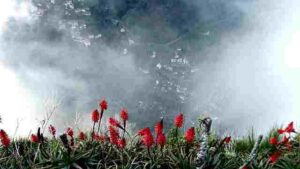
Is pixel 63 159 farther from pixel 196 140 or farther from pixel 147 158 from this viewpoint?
pixel 196 140

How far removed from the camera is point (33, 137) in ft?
29.2

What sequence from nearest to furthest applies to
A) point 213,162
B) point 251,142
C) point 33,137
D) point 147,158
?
1. point 213,162
2. point 147,158
3. point 33,137
4. point 251,142

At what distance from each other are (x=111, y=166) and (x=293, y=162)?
3448 mm

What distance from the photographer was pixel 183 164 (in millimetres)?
7883

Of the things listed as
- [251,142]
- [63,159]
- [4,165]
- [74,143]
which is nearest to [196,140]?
[251,142]

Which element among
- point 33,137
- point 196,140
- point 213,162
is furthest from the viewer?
point 196,140

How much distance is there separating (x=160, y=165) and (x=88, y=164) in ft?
3.90

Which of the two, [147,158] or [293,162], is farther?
[293,162]

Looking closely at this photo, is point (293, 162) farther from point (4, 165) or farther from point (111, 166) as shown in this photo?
point (4, 165)

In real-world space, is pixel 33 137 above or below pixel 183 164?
above

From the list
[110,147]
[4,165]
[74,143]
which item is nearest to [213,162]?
[110,147]

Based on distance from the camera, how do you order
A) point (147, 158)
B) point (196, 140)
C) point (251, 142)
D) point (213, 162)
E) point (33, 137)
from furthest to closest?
point (251, 142), point (196, 140), point (33, 137), point (147, 158), point (213, 162)

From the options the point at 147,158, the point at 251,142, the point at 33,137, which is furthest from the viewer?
the point at 251,142

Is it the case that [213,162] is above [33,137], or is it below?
below
